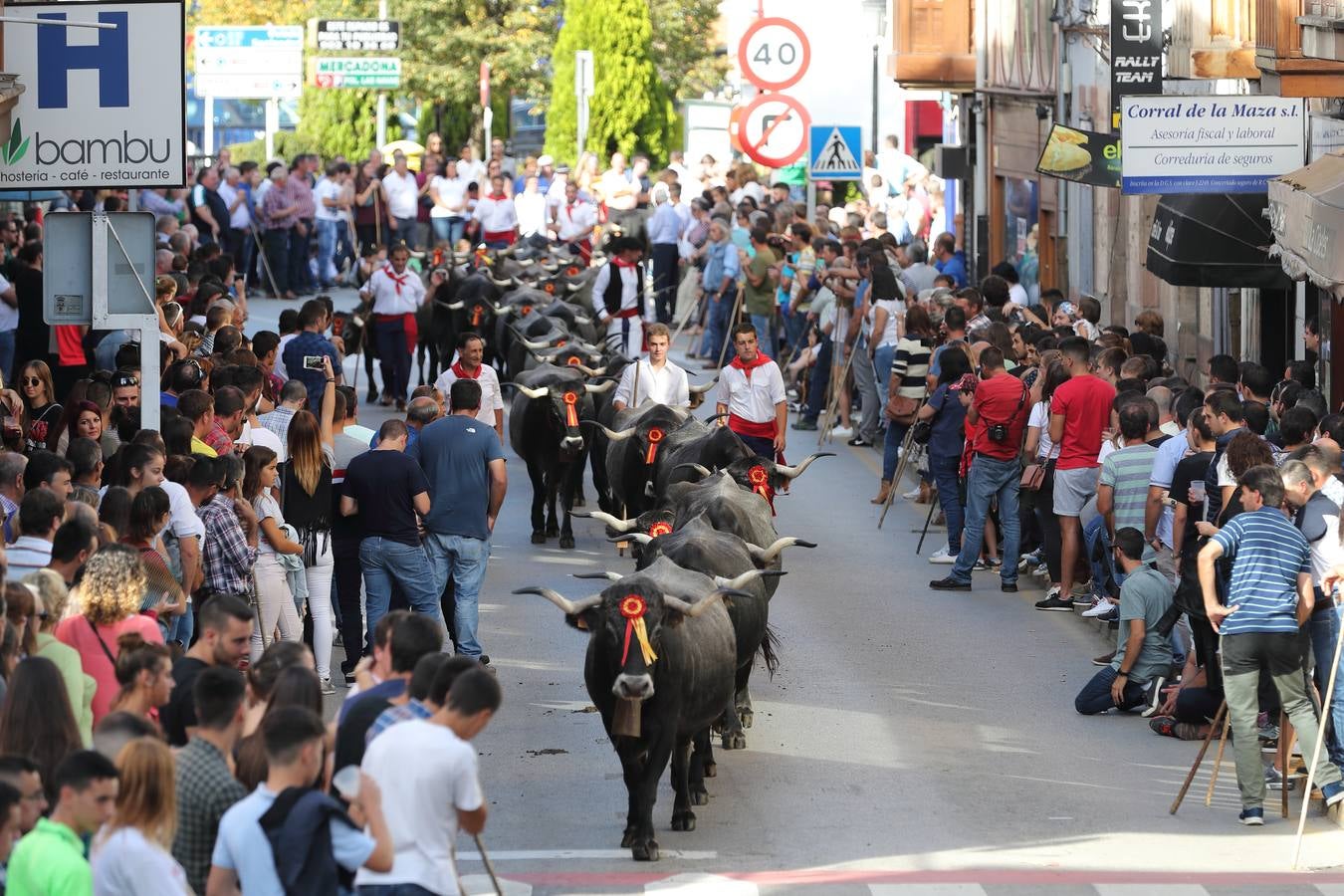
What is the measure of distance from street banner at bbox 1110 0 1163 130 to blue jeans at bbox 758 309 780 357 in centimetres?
687

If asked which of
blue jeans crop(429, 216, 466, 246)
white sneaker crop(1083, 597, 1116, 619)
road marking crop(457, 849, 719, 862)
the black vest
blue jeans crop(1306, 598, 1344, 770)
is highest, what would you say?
blue jeans crop(429, 216, 466, 246)

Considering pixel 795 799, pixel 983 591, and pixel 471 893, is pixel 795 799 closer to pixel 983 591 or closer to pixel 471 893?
pixel 471 893

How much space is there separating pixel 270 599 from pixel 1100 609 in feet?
20.7

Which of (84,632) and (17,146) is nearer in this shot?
(84,632)

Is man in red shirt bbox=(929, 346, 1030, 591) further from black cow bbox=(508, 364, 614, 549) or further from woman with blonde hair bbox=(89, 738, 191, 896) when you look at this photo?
woman with blonde hair bbox=(89, 738, 191, 896)

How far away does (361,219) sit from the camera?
134 ft

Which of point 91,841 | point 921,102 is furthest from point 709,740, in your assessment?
point 921,102

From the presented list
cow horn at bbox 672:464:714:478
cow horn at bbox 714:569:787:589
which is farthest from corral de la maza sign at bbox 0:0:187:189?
cow horn at bbox 714:569:787:589

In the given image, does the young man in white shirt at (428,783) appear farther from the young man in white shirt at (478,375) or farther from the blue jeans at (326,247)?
the blue jeans at (326,247)

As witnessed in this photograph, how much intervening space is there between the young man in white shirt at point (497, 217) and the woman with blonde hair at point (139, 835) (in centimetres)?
3046

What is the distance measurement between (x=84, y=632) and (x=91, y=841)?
2.55 metres

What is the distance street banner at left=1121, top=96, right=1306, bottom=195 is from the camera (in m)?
18.1

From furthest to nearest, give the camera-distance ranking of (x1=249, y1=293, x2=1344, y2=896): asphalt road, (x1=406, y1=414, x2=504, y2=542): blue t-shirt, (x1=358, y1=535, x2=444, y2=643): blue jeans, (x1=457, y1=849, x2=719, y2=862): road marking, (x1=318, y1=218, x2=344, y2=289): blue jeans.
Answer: (x1=318, y1=218, x2=344, y2=289): blue jeans < (x1=406, y1=414, x2=504, y2=542): blue t-shirt < (x1=358, y1=535, x2=444, y2=643): blue jeans < (x1=457, y1=849, x2=719, y2=862): road marking < (x1=249, y1=293, x2=1344, y2=896): asphalt road

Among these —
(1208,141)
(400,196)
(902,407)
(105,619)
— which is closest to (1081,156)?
(902,407)
